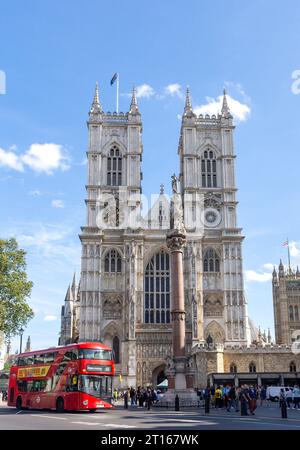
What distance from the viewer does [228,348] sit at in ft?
160

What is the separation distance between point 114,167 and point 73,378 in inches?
1613

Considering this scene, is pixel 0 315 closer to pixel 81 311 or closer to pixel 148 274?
pixel 81 311

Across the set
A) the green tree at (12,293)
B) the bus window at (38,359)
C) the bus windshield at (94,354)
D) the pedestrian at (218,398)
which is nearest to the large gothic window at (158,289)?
the green tree at (12,293)

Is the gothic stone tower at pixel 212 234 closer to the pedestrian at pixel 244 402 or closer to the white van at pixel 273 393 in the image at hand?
the white van at pixel 273 393

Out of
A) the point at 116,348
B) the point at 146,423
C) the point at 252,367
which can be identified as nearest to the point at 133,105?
the point at 116,348

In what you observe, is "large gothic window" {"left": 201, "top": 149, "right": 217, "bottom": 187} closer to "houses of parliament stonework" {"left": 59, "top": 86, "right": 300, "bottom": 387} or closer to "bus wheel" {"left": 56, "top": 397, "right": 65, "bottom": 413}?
"houses of parliament stonework" {"left": 59, "top": 86, "right": 300, "bottom": 387}

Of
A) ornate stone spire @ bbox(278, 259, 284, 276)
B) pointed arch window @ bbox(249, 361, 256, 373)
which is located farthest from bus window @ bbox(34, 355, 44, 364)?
ornate stone spire @ bbox(278, 259, 284, 276)

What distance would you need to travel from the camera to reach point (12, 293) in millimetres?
41125

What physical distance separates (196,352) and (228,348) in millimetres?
3781

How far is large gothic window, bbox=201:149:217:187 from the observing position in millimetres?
62312

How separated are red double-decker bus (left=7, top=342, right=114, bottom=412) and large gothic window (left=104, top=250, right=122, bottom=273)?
30353mm

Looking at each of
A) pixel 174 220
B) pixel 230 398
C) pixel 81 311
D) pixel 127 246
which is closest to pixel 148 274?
pixel 127 246

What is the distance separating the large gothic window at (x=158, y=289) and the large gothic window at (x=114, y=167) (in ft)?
33.7
